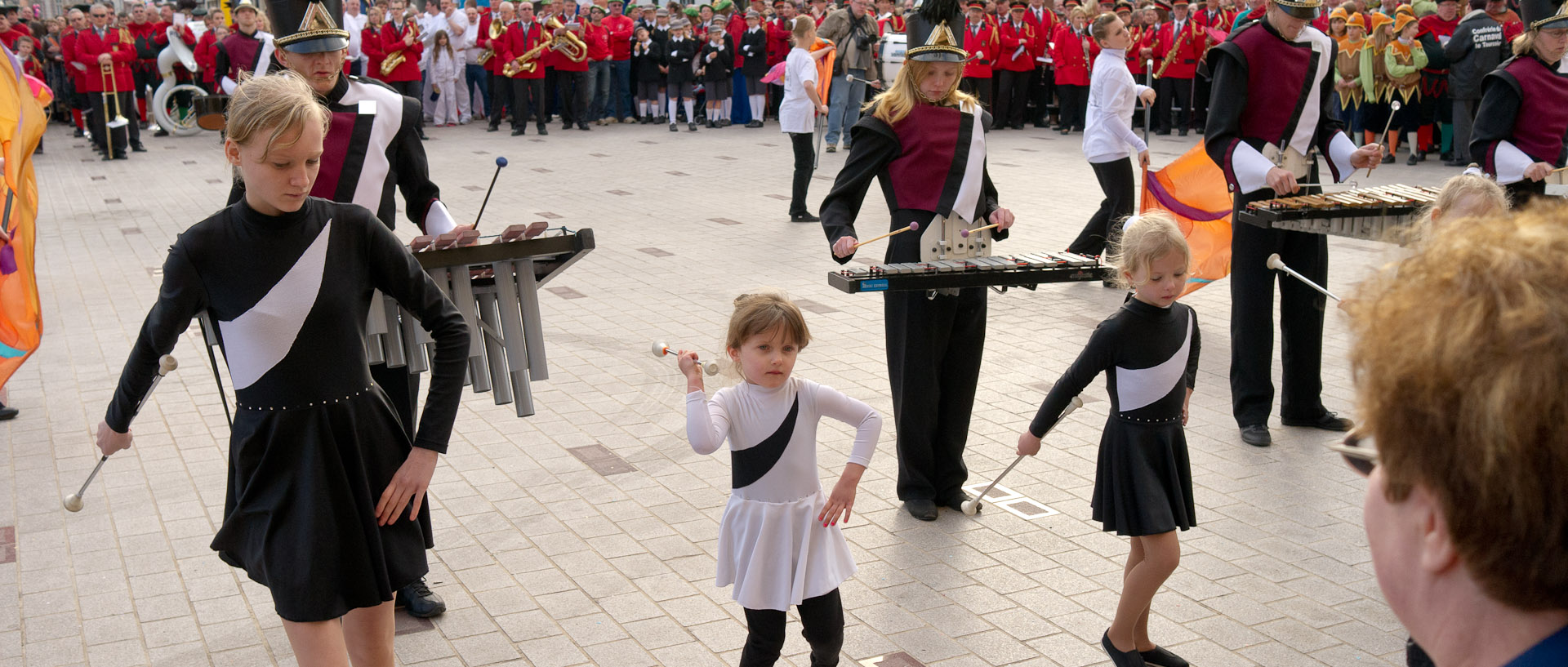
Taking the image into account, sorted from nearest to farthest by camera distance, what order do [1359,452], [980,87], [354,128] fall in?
1. [1359,452]
2. [354,128]
3. [980,87]

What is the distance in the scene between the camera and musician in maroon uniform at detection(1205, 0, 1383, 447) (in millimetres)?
6113

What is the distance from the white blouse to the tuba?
1266 cm

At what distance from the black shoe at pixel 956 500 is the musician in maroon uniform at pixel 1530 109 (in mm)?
3304

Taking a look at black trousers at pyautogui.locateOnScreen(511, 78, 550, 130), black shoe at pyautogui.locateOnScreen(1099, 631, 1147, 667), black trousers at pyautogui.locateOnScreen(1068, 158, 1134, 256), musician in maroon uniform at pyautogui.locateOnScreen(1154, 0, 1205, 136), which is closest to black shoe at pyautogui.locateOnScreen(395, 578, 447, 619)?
black shoe at pyautogui.locateOnScreen(1099, 631, 1147, 667)

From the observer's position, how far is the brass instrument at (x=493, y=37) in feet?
69.5

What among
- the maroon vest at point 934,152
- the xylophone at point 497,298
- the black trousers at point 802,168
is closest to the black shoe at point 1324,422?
the maroon vest at point 934,152

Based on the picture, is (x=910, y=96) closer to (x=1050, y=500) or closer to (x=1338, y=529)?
(x=1050, y=500)

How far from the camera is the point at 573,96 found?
2208 cm

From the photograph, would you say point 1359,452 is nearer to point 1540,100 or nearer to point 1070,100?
point 1540,100

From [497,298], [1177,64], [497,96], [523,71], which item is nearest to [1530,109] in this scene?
[497,298]

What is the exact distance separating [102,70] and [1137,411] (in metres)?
18.1

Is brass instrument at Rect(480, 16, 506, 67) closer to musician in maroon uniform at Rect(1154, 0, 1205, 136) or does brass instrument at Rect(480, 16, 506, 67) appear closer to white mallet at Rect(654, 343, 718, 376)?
musician in maroon uniform at Rect(1154, 0, 1205, 136)

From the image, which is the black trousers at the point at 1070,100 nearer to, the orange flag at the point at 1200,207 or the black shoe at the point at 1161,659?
the orange flag at the point at 1200,207

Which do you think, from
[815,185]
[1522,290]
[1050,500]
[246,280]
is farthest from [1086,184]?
[1522,290]
